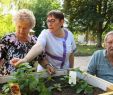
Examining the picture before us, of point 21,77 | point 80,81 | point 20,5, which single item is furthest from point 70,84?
point 20,5

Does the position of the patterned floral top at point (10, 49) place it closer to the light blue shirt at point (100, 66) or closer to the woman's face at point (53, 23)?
the woman's face at point (53, 23)

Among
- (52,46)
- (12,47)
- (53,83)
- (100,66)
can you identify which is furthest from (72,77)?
(12,47)

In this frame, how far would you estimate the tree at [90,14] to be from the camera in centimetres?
2586

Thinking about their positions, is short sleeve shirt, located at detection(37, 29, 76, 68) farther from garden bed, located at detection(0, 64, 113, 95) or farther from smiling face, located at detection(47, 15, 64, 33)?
garden bed, located at detection(0, 64, 113, 95)

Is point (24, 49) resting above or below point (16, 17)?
below

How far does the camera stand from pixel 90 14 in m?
25.7

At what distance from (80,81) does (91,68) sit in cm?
76

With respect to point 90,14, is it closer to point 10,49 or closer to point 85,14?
point 85,14

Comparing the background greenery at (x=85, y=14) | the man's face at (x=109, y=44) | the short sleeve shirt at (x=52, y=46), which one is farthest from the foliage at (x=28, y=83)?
the background greenery at (x=85, y=14)

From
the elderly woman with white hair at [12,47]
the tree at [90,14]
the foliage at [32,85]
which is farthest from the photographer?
the tree at [90,14]

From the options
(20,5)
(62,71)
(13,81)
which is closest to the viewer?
(13,81)

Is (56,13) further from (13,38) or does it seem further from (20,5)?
(20,5)

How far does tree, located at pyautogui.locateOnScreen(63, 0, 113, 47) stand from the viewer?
25859 millimetres

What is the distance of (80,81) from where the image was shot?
2406 millimetres
